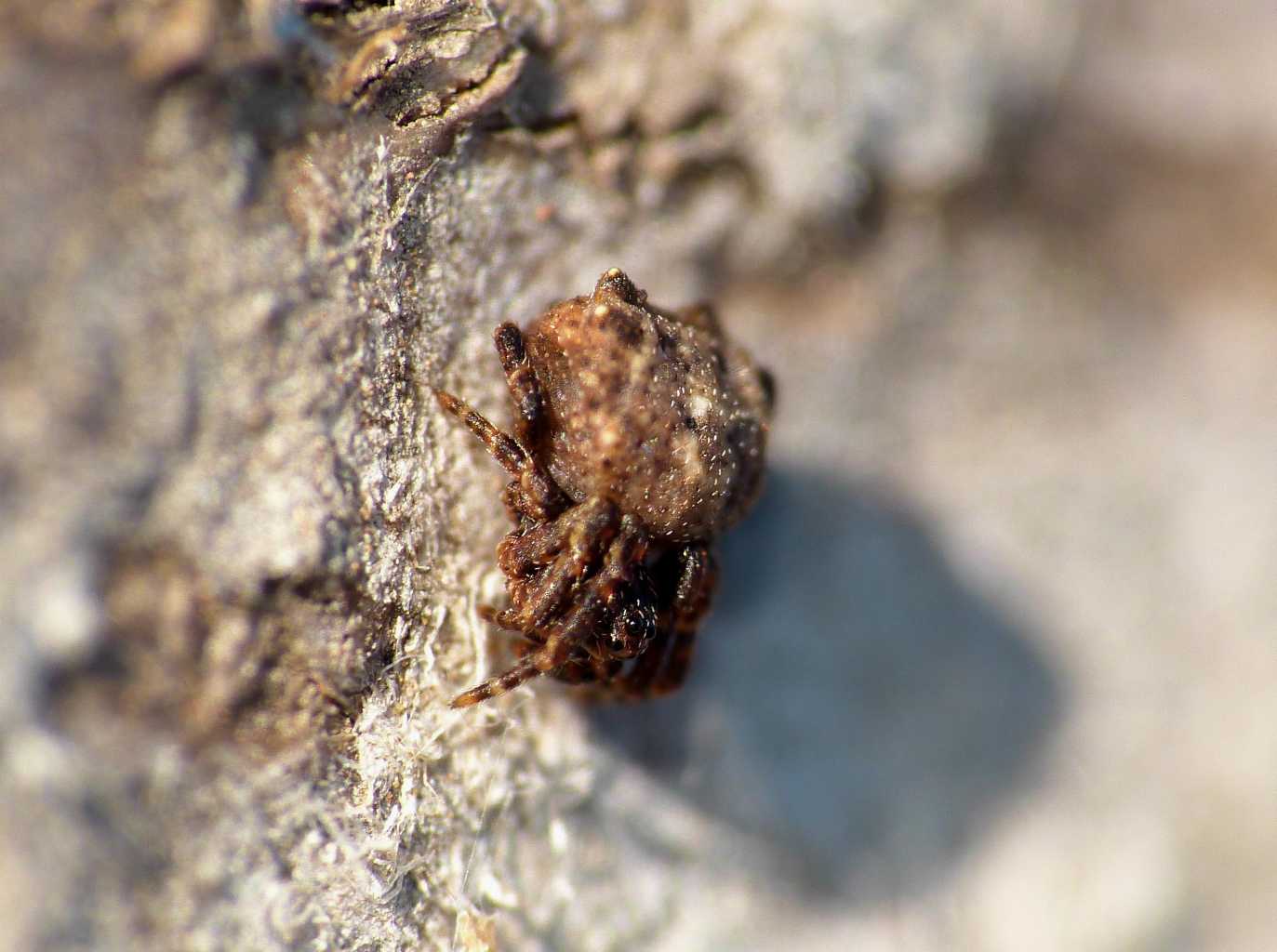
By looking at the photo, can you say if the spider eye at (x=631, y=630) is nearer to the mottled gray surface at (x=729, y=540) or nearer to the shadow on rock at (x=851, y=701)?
the mottled gray surface at (x=729, y=540)

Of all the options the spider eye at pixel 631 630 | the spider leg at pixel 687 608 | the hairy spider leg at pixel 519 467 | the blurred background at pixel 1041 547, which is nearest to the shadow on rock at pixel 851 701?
the blurred background at pixel 1041 547

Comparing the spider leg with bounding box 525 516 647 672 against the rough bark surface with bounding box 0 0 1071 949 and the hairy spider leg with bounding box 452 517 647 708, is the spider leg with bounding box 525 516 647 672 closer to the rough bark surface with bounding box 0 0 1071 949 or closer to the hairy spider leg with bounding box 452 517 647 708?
the hairy spider leg with bounding box 452 517 647 708

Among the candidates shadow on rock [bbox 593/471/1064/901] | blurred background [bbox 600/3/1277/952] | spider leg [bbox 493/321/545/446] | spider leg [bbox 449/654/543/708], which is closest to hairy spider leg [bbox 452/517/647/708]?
spider leg [bbox 449/654/543/708]

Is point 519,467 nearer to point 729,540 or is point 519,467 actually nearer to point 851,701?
point 729,540

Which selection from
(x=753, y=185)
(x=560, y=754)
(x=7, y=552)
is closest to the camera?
(x=7, y=552)

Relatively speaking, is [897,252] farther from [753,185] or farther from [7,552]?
[7,552]

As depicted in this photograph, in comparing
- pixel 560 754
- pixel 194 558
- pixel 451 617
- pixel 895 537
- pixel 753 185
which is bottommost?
pixel 895 537

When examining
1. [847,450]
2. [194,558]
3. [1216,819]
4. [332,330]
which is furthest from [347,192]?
[1216,819]
